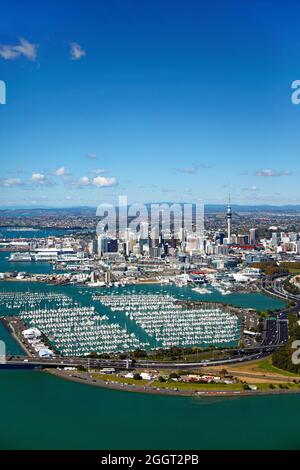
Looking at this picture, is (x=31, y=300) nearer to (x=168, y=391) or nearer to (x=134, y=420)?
(x=168, y=391)

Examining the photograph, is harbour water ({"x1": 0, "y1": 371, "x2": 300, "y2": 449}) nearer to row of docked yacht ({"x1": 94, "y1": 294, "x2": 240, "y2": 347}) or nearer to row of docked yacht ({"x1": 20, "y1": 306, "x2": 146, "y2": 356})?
row of docked yacht ({"x1": 20, "y1": 306, "x2": 146, "y2": 356})

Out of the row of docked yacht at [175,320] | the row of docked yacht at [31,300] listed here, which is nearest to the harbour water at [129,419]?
the row of docked yacht at [175,320]

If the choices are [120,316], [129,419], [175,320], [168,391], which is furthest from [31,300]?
[129,419]

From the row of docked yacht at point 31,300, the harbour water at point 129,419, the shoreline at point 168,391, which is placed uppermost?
the row of docked yacht at point 31,300

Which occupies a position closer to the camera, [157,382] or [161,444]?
[161,444]

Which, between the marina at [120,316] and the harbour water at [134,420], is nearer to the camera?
the harbour water at [134,420]

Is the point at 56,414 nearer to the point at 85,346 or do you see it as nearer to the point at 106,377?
the point at 106,377

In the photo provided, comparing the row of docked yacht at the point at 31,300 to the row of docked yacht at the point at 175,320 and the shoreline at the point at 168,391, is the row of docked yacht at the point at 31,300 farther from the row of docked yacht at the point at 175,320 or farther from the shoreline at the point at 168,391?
the shoreline at the point at 168,391
